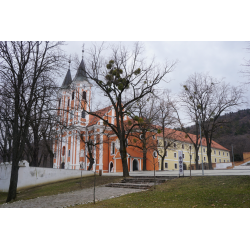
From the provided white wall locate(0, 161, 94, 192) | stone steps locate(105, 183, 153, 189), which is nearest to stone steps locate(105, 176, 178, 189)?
stone steps locate(105, 183, 153, 189)

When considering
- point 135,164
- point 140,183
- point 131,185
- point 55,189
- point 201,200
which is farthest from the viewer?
point 135,164

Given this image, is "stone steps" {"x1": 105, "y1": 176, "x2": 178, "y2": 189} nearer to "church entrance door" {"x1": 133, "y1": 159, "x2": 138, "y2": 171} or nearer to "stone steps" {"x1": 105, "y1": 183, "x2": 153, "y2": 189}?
"stone steps" {"x1": 105, "y1": 183, "x2": 153, "y2": 189}

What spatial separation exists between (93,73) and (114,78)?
208 cm

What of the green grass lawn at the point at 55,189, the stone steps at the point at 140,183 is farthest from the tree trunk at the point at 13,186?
the stone steps at the point at 140,183

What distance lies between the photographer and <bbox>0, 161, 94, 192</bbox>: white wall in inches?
878

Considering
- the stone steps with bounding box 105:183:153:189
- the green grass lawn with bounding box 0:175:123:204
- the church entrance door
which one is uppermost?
the church entrance door

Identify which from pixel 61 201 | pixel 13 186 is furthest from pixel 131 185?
pixel 13 186

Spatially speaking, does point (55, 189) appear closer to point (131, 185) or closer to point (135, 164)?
point (131, 185)

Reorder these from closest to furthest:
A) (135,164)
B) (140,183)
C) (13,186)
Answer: (13,186), (140,183), (135,164)

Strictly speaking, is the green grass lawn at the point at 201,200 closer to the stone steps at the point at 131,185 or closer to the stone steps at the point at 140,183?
the stone steps at the point at 131,185

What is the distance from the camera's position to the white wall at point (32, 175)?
22312 mm

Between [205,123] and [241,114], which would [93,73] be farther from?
[241,114]

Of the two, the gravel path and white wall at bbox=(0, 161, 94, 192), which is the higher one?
white wall at bbox=(0, 161, 94, 192)

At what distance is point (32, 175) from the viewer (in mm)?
22672
